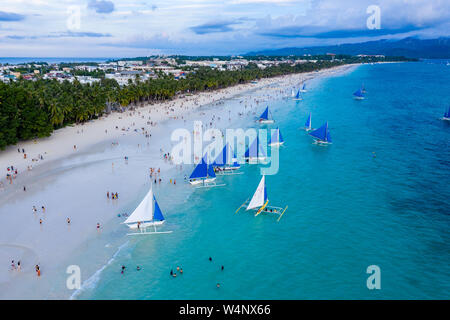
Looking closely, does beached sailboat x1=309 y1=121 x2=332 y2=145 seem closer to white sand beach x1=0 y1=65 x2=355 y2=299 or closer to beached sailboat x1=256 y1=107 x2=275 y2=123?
beached sailboat x1=256 y1=107 x2=275 y2=123

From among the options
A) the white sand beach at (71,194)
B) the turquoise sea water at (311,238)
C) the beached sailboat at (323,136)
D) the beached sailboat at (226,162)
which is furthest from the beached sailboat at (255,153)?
the beached sailboat at (323,136)

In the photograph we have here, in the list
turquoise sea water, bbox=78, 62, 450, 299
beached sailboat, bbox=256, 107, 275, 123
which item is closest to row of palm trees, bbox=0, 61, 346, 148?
turquoise sea water, bbox=78, 62, 450, 299

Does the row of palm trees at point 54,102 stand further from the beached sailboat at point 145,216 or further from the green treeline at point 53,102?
the beached sailboat at point 145,216

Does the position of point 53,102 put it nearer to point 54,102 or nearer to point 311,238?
point 54,102

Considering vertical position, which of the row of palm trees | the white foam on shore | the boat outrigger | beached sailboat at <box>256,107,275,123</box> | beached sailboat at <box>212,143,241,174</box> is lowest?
the white foam on shore

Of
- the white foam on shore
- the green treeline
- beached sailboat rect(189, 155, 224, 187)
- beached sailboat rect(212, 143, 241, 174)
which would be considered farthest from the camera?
the green treeline

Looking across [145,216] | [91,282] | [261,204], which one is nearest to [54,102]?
[145,216]
